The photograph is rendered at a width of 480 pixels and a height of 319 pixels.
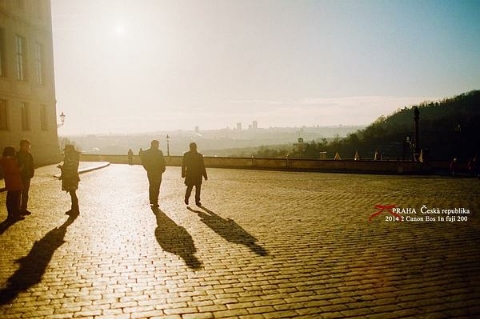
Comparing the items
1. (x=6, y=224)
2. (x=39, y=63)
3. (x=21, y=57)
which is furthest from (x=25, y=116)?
(x=6, y=224)

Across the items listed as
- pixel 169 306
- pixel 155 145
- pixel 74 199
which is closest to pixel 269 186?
pixel 155 145

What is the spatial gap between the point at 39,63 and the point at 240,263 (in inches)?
1128

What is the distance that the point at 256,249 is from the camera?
5.98 meters

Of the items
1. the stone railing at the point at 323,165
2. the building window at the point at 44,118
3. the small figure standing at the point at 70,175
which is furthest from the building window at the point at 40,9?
the small figure standing at the point at 70,175

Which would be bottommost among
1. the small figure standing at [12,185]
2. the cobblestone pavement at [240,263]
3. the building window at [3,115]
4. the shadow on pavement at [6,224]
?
the cobblestone pavement at [240,263]

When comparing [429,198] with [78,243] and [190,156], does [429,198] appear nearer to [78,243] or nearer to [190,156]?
[190,156]

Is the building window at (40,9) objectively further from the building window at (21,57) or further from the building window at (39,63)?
the building window at (21,57)

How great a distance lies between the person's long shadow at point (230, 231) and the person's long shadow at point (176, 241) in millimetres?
669

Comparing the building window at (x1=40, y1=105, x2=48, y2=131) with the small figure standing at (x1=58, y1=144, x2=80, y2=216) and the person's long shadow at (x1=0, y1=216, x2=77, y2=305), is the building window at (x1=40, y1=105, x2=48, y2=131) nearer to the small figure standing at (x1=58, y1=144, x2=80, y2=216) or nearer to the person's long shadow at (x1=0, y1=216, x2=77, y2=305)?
the small figure standing at (x1=58, y1=144, x2=80, y2=216)

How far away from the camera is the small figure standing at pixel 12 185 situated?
8.13m

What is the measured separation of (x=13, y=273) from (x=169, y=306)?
242cm

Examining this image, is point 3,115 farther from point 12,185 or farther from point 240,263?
point 240,263

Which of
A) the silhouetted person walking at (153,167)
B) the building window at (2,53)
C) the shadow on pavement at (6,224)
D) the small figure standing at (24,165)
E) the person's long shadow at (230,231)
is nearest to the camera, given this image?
the person's long shadow at (230,231)

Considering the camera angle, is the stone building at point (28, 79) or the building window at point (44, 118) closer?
the stone building at point (28, 79)
